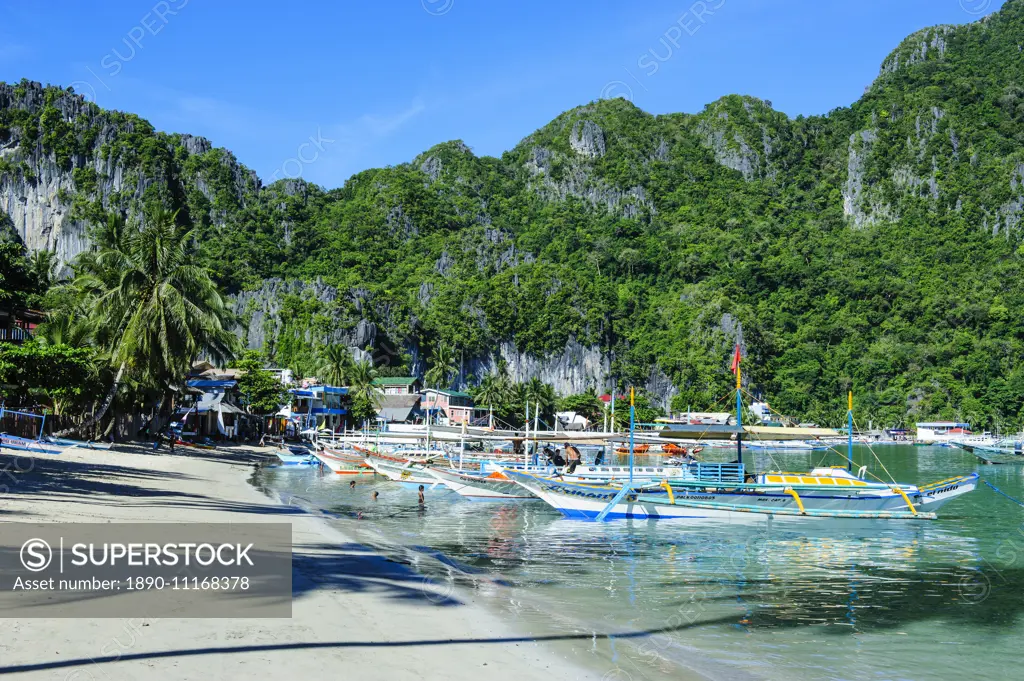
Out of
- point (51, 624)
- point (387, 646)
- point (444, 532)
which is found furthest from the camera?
point (444, 532)

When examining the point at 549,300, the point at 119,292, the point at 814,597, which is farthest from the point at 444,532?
the point at 549,300

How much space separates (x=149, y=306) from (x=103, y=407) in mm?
6173

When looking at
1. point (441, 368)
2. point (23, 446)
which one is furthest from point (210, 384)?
point (441, 368)

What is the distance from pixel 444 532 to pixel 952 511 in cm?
2525

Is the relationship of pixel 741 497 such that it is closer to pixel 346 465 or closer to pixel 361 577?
pixel 361 577

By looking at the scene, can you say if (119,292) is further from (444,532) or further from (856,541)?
(856,541)

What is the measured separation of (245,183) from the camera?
177625mm

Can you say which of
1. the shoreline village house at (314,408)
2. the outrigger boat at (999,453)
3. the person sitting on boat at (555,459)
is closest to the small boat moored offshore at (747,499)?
the person sitting on boat at (555,459)

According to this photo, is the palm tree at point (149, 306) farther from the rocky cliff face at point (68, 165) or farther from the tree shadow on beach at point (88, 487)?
the rocky cliff face at point (68, 165)

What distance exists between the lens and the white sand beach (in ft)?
28.0

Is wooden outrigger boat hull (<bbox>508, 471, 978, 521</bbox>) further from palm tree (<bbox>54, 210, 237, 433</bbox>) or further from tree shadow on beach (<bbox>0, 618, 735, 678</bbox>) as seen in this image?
palm tree (<bbox>54, 210, 237, 433</bbox>)

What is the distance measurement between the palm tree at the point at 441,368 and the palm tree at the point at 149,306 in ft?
274

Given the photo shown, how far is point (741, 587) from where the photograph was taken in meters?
17.7

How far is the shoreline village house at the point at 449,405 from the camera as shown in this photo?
367ft
